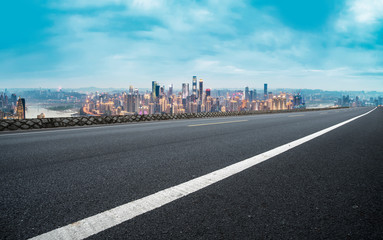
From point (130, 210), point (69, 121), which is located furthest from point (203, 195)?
point (69, 121)

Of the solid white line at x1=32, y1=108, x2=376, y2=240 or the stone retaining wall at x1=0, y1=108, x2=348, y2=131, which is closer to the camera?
the solid white line at x1=32, y1=108, x2=376, y2=240

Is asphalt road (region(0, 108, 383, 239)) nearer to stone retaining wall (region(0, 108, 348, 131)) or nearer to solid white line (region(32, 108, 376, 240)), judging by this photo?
solid white line (region(32, 108, 376, 240))

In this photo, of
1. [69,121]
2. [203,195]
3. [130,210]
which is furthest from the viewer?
[69,121]

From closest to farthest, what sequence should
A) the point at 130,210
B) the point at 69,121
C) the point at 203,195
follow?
the point at 130,210, the point at 203,195, the point at 69,121

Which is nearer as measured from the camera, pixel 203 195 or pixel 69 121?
pixel 203 195

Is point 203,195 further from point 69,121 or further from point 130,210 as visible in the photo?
point 69,121

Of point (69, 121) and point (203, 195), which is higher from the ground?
point (69, 121)

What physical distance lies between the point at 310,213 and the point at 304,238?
42 cm

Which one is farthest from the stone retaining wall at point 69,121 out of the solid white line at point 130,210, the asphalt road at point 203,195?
the solid white line at point 130,210

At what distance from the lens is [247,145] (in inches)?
198

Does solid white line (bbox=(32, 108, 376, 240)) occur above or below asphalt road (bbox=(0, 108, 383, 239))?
A: above

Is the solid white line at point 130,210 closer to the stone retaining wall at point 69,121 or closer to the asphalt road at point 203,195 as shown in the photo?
the asphalt road at point 203,195

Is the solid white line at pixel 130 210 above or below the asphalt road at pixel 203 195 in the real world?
above

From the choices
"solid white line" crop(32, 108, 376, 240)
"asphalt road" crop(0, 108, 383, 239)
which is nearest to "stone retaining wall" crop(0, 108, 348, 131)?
"asphalt road" crop(0, 108, 383, 239)
